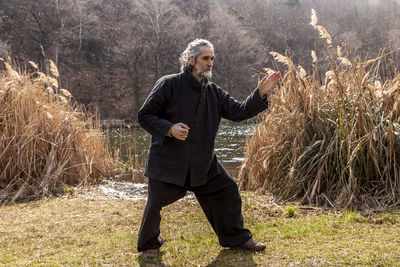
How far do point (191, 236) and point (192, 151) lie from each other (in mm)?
935

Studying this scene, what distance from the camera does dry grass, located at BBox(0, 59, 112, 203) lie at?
5012 mm

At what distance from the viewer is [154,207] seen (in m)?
2.76

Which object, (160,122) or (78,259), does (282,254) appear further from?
(78,259)

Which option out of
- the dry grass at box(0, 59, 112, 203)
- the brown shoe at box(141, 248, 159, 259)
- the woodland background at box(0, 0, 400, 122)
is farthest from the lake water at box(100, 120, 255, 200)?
the woodland background at box(0, 0, 400, 122)

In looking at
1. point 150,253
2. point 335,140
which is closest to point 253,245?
point 150,253

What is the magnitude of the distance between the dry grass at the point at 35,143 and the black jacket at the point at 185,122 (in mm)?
2859

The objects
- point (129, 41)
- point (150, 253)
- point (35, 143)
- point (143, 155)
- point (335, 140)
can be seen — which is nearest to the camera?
point (150, 253)

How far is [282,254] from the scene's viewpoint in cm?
280

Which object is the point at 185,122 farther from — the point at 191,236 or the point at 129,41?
the point at 129,41

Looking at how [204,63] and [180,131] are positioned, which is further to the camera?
[204,63]

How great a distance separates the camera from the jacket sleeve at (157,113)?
2.64m

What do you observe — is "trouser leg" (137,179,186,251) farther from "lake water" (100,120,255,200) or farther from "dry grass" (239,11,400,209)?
"lake water" (100,120,255,200)

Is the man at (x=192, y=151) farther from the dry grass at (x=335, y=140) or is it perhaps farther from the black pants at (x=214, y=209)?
the dry grass at (x=335, y=140)

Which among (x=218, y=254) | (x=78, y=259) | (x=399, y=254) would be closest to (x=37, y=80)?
(x=78, y=259)
